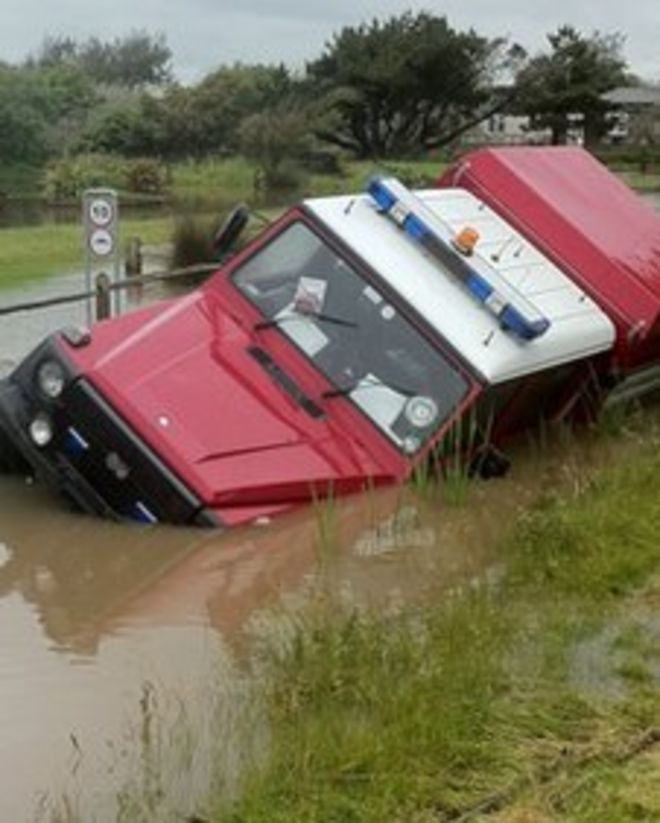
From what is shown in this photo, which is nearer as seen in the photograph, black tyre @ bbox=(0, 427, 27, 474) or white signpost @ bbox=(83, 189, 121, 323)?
black tyre @ bbox=(0, 427, 27, 474)

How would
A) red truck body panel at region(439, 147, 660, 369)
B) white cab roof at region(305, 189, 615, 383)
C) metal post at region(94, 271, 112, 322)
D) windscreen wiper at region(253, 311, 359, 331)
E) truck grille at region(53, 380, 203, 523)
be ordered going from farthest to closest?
metal post at region(94, 271, 112, 322) < red truck body panel at region(439, 147, 660, 369) < windscreen wiper at region(253, 311, 359, 331) < white cab roof at region(305, 189, 615, 383) < truck grille at region(53, 380, 203, 523)

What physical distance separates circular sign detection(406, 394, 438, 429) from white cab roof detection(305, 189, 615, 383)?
12.5 inches

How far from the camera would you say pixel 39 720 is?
18.5ft

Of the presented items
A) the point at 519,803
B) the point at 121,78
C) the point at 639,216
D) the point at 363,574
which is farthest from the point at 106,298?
the point at 121,78

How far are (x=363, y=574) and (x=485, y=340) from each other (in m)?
1.78

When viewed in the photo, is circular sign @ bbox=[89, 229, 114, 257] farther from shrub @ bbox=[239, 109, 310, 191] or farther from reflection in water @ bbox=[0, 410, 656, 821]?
shrub @ bbox=[239, 109, 310, 191]

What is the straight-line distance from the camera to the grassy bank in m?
4.53

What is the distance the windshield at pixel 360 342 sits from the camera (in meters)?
8.42

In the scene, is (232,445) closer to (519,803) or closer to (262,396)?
(262,396)

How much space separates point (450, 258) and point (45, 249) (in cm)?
1589

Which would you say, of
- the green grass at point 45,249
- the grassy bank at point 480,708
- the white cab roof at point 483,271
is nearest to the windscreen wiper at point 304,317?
the white cab roof at point 483,271

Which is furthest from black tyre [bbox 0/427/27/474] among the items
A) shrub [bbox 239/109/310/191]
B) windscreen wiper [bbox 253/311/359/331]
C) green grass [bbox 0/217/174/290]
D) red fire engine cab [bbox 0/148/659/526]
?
shrub [bbox 239/109/310/191]

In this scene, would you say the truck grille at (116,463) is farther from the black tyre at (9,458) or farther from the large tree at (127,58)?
the large tree at (127,58)

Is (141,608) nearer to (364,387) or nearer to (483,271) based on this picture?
(364,387)
